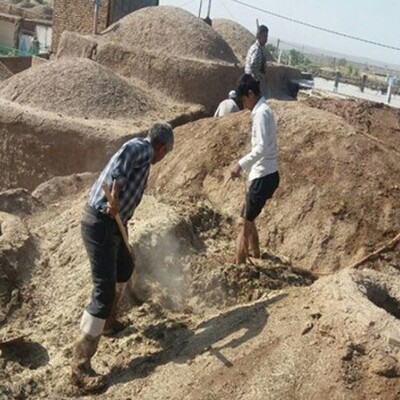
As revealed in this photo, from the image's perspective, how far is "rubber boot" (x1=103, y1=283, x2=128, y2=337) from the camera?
509cm

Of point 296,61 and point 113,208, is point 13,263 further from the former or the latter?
point 296,61

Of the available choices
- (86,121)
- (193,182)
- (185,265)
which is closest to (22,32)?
(86,121)

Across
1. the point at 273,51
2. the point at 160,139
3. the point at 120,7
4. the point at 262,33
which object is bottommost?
the point at 273,51

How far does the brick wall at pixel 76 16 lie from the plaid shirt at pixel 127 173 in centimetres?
1844

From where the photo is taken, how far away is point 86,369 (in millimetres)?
4688

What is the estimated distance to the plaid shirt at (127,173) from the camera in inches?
180

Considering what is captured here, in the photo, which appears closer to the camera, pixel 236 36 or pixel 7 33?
pixel 236 36

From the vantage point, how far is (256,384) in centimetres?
425

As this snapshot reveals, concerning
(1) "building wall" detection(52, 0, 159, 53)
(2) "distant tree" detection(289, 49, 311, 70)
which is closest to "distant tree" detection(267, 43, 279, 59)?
(2) "distant tree" detection(289, 49, 311, 70)

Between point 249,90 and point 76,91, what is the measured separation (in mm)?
7135

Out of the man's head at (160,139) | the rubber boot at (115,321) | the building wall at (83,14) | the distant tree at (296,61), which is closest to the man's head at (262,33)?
the man's head at (160,139)

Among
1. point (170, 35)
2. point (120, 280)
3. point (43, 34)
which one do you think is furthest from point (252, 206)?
point (43, 34)

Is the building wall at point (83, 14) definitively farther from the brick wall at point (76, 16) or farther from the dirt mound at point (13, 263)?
the dirt mound at point (13, 263)

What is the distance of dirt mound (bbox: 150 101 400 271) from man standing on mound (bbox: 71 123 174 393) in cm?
293
